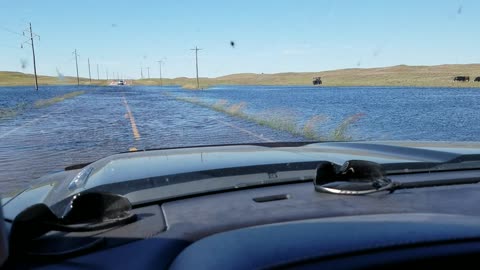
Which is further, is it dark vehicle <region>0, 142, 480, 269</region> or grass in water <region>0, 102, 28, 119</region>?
grass in water <region>0, 102, 28, 119</region>

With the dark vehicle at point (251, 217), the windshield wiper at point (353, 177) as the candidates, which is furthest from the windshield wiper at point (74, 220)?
the windshield wiper at point (353, 177)

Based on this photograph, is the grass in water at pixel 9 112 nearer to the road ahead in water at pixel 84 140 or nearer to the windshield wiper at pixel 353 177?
the road ahead in water at pixel 84 140

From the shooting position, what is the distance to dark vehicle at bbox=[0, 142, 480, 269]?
1.51 metres

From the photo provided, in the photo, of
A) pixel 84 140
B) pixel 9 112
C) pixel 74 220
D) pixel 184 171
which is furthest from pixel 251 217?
pixel 9 112

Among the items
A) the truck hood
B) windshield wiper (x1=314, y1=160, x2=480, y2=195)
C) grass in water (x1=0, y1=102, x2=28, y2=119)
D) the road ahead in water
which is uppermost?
windshield wiper (x1=314, y1=160, x2=480, y2=195)

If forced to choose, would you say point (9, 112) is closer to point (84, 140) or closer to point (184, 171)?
point (84, 140)

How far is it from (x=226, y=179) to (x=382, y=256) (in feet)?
3.96

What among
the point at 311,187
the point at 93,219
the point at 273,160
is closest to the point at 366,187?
the point at 311,187

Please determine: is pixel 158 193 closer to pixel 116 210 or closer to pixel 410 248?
pixel 116 210

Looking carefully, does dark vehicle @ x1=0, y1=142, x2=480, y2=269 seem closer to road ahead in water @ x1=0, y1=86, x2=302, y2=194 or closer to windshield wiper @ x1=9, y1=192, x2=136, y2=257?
windshield wiper @ x1=9, y1=192, x2=136, y2=257

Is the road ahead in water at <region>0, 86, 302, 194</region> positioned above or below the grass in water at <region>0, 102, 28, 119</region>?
above

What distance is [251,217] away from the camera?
1.89 meters

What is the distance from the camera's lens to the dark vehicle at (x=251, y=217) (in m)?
1.51

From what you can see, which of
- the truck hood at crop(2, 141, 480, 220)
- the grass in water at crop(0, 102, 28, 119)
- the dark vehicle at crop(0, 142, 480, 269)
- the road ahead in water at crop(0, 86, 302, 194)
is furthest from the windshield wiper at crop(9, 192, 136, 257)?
the grass in water at crop(0, 102, 28, 119)
